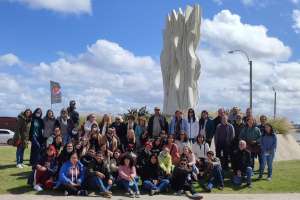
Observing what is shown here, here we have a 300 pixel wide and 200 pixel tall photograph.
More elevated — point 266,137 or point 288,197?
point 266,137

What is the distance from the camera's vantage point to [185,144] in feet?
48.0

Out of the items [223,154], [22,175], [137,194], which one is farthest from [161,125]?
[22,175]

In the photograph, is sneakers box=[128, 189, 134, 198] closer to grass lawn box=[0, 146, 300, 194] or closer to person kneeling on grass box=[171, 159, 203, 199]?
person kneeling on grass box=[171, 159, 203, 199]

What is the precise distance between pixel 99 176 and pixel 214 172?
3.10m

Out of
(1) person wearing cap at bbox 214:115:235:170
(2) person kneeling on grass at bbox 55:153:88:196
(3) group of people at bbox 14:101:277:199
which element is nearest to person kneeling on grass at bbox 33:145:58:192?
(3) group of people at bbox 14:101:277:199

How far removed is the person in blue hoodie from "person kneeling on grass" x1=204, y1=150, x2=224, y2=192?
166cm

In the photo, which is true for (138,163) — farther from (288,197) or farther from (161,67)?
(161,67)

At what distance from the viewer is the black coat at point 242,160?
1447cm

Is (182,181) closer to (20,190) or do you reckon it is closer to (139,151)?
(139,151)

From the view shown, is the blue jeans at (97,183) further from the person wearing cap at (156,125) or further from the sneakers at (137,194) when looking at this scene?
the person wearing cap at (156,125)

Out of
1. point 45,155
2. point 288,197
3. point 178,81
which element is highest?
point 178,81

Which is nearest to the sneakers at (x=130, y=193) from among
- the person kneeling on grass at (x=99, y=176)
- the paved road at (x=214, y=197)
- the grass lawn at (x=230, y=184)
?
the paved road at (x=214, y=197)

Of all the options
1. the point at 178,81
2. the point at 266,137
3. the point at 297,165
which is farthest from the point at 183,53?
the point at 266,137

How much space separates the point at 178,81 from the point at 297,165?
11.3m
